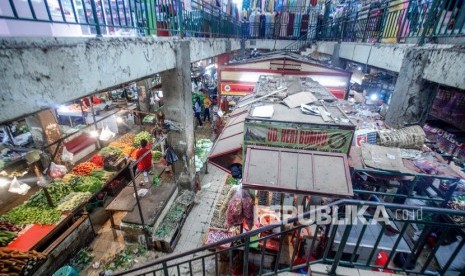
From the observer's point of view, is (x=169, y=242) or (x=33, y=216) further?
(x=169, y=242)

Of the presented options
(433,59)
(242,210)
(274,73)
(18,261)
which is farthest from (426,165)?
(18,261)

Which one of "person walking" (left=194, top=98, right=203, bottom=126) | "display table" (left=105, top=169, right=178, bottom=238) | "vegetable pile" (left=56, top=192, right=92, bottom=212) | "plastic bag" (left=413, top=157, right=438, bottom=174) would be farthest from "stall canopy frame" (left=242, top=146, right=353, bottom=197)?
"person walking" (left=194, top=98, right=203, bottom=126)

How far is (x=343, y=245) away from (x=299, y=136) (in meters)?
2.20

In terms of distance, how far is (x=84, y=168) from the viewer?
9.16 metres

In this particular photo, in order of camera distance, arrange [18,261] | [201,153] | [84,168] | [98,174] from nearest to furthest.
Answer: [18,261]
[98,174]
[84,168]
[201,153]

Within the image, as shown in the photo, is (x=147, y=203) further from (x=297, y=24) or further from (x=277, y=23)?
(x=297, y=24)

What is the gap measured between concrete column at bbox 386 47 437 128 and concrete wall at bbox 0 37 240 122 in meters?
6.61

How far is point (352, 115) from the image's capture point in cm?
729

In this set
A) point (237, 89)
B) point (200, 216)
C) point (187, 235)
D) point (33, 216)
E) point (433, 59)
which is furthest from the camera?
point (237, 89)

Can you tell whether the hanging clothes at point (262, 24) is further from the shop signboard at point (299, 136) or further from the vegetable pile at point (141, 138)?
the shop signboard at point (299, 136)

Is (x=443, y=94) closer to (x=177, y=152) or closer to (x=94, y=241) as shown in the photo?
(x=177, y=152)

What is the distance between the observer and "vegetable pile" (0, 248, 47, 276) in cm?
515

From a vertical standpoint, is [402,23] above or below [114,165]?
above

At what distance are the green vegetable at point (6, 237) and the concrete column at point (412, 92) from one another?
11151 millimetres
